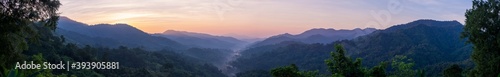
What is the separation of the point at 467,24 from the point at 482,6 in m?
1.04

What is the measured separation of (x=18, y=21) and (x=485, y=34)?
1437cm

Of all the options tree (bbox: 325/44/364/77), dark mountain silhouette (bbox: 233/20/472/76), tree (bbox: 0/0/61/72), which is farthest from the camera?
dark mountain silhouette (bbox: 233/20/472/76)

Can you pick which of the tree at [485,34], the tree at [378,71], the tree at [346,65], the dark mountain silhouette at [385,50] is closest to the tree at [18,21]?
the tree at [346,65]

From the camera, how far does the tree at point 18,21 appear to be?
29.5 ft

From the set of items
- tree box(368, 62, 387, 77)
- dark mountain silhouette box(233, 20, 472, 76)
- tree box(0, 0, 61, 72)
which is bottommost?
dark mountain silhouette box(233, 20, 472, 76)

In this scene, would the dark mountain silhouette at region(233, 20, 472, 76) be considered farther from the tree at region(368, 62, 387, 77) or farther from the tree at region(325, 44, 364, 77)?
the tree at region(325, 44, 364, 77)

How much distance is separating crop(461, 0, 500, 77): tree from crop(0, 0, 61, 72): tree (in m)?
13.3

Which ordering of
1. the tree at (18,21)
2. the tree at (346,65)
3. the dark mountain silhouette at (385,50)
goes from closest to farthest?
the tree at (18,21), the tree at (346,65), the dark mountain silhouette at (385,50)

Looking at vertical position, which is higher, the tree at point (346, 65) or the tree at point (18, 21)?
the tree at point (18, 21)

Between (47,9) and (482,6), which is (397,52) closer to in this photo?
(482,6)

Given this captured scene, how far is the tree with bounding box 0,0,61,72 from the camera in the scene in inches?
354

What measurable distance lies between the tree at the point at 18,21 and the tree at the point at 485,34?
1333cm

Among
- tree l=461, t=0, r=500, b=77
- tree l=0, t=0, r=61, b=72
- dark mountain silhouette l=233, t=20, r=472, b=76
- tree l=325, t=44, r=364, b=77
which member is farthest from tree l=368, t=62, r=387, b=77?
dark mountain silhouette l=233, t=20, r=472, b=76

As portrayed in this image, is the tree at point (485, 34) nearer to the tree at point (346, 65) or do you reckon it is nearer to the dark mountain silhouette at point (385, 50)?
the tree at point (346, 65)
